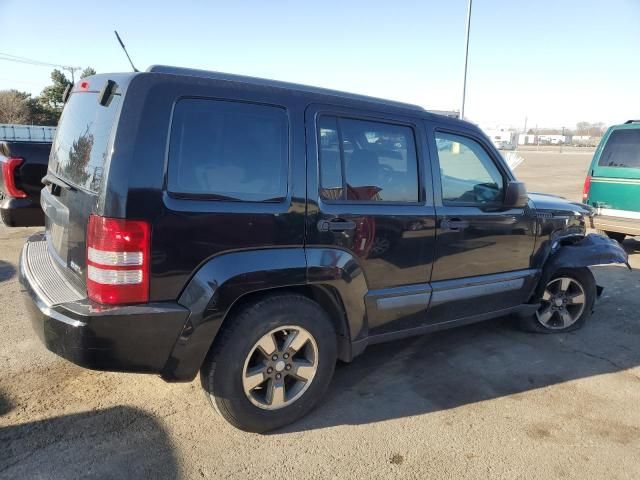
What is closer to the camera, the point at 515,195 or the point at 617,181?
the point at 515,195

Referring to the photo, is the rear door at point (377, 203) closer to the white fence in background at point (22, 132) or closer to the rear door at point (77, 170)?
the rear door at point (77, 170)

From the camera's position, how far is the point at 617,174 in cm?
737

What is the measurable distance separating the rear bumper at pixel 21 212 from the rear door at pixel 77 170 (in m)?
1.36

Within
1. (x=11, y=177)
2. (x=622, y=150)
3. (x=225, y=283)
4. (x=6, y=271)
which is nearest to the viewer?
(x=225, y=283)

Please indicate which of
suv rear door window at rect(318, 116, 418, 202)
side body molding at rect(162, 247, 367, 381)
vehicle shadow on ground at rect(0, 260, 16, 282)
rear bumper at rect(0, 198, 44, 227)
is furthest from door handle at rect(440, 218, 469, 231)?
vehicle shadow on ground at rect(0, 260, 16, 282)

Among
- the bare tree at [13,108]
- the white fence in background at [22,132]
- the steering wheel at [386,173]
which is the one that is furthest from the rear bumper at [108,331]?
the bare tree at [13,108]

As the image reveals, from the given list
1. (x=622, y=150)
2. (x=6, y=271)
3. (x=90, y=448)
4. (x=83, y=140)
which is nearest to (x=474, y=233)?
(x=83, y=140)

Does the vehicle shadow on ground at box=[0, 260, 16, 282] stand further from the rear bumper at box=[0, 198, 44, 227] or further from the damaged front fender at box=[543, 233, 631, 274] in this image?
the damaged front fender at box=[543, 233, 631, 274]

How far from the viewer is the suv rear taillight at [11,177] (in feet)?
14.4

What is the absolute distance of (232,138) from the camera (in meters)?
2.49

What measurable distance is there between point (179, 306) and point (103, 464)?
923mm

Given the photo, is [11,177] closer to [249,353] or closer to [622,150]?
[249,353]

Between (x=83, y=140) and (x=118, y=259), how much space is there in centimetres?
86

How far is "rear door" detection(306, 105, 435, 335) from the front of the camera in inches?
109
